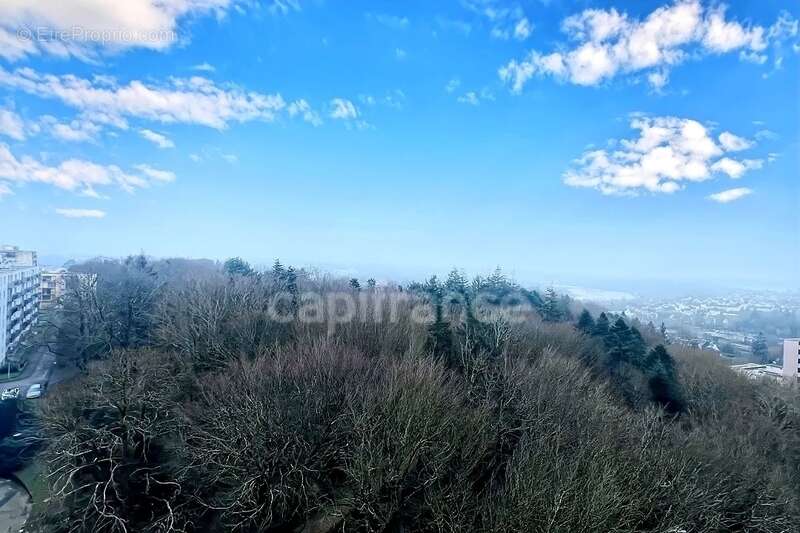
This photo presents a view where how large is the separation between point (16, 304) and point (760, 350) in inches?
3941

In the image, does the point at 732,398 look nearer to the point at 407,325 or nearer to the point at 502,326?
the point at 502,326

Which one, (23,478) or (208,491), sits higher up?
(208,491)

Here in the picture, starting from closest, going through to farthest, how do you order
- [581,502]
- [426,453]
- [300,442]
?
[581,502] < [426,453] < [300,442]

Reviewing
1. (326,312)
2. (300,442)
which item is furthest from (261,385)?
(326,312)

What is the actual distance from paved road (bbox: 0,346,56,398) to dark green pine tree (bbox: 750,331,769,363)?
85.8m

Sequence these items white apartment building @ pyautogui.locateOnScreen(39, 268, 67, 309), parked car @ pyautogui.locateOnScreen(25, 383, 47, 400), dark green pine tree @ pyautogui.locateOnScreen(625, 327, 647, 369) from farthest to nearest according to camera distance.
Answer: white apartment building @ pyautogui.locateOnScreen(39, 268, 67, 309) < dark green pine tree @ pyautogui.locateOnScreen(625, 327, 647, 369) < parked car @ pyautogui.locateOnScreen(25, 383, 47, 400)

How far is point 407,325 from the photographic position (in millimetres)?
26219

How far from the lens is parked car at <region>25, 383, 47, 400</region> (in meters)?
31.2

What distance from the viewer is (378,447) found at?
12.7m

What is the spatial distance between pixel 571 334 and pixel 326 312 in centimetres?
2024

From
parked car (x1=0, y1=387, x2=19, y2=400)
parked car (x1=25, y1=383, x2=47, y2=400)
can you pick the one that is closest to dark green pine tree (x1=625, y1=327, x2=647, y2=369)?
parked car (x1=0, y1=387, x2=19, y2=400)

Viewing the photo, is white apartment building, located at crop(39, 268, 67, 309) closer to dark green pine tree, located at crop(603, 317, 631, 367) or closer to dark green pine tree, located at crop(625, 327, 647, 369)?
dark green pine tree, located at crop(603, 317, 631, 367)

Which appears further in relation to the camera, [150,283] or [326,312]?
[150,283]

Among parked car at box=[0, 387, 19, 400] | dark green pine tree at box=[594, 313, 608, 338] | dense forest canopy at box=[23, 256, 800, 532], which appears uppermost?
→ dark green pine tree at box=[594, 313, 608, 338]
